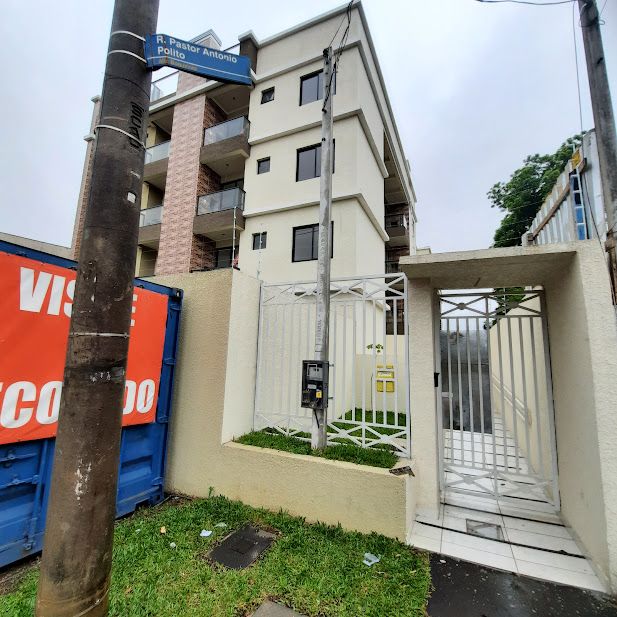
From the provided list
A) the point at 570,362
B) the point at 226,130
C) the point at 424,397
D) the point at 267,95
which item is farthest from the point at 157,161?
the point at 570,362

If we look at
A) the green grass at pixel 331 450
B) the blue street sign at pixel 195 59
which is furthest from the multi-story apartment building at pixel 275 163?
the blue street sign at pixel 195 59

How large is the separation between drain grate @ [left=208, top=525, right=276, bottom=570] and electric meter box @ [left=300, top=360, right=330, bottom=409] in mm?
1371

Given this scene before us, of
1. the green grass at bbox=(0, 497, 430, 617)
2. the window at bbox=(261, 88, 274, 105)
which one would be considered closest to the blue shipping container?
the green grass at bbox=(0, 497, 430, 617)

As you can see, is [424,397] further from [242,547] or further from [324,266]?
[242,547]

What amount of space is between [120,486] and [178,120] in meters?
Answer: 14.3

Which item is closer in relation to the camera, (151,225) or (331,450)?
(331,450)

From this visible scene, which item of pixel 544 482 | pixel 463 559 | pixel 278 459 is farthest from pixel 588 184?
pixel 278 459

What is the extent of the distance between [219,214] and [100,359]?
11302 mm

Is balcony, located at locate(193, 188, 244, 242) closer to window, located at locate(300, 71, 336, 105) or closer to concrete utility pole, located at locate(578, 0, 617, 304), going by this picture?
window, located at locate(300, 71, 336, 105)

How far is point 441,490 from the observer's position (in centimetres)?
417

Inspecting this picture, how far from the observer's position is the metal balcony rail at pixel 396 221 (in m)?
17.3

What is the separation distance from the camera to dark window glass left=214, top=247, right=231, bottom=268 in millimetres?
13172

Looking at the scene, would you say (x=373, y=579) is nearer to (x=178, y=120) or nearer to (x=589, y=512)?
(x=589, y=512)

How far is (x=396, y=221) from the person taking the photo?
17.5 m
